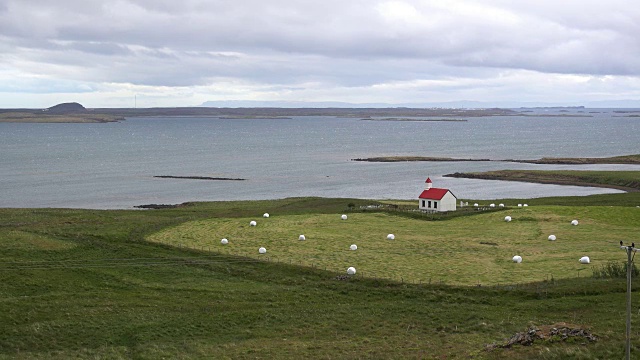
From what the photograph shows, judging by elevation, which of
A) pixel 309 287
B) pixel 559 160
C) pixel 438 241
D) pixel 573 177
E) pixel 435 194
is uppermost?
pixel 435 194

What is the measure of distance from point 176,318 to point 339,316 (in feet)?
29.7

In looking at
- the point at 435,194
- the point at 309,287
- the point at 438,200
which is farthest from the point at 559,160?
the point at 309,287

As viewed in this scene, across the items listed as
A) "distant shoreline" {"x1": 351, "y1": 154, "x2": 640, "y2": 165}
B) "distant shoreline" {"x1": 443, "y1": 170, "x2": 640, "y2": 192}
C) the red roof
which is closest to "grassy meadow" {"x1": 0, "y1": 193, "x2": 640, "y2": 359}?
the red roof

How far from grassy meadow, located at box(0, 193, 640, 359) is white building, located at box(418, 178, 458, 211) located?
3.36 m

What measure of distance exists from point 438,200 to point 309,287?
3187cm

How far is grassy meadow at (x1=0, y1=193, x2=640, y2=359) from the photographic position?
1389 inches

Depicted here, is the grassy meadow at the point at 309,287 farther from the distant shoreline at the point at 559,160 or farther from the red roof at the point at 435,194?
the distant shoreline at the point at 559,160

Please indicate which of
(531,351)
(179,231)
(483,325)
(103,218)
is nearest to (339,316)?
(483,325)

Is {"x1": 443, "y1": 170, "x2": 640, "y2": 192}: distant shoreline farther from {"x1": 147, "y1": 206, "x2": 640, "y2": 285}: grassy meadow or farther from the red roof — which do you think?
the red roof

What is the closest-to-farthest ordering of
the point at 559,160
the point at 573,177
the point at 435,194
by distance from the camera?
the point at 435,194 < the point at 573,177 < the point at 559,160

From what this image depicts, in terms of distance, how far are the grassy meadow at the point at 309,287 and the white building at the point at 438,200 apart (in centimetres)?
336

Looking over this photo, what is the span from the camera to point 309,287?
153 feet

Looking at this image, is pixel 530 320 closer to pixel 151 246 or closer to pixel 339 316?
pixel 339 316

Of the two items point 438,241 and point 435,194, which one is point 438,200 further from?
point 438,241
